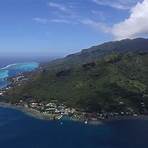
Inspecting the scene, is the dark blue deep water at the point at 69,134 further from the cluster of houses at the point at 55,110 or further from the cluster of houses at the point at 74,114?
the cluster of houses at the point at 55,110

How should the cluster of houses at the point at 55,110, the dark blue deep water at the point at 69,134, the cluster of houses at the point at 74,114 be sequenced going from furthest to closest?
1. the cluster of houses at the point at 55,110
2. the cluster of houses at the point at 74,114
3. the dark blue deep water at the point at 69,134

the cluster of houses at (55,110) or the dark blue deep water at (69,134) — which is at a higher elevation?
the cluster of houses at (55,110)

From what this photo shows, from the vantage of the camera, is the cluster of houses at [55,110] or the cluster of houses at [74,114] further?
the cluster of houses at [55,110]

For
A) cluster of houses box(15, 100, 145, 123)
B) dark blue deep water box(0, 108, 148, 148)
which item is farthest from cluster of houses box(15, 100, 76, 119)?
dark blue deep water box(0, 108, 148, 148)

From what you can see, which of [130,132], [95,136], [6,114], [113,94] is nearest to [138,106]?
[113,94]

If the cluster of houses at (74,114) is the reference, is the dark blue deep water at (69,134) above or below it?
below

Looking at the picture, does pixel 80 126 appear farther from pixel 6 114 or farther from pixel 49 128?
pixel 6 114

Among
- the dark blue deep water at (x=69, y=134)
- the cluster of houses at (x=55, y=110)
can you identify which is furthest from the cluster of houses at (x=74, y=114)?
the dark blue deep water at (x=69, y=134)

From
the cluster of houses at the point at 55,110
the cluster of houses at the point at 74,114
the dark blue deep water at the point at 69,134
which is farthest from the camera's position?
the cluster of houses at the point at 55,110

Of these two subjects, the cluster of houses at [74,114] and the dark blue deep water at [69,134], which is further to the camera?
the cluster of houses at [74,114]
